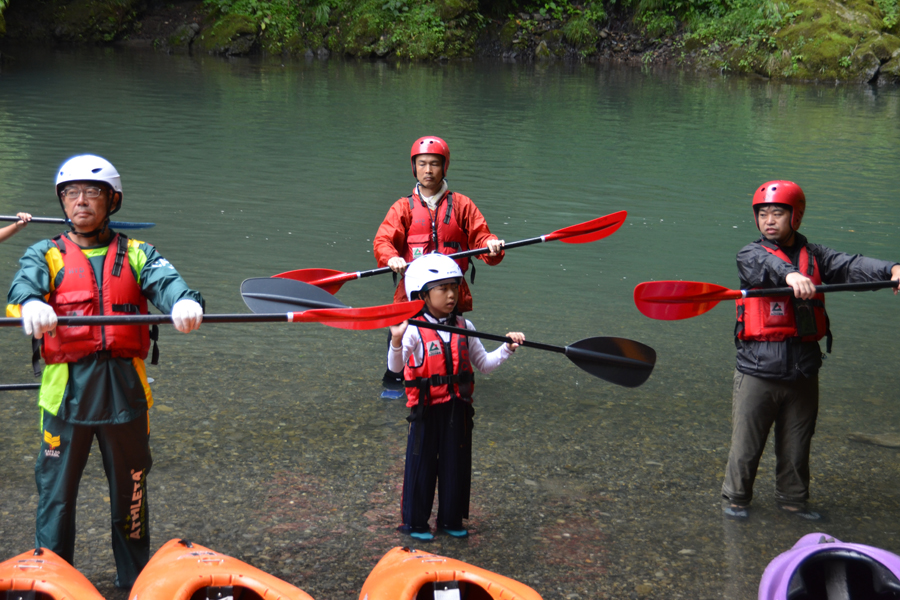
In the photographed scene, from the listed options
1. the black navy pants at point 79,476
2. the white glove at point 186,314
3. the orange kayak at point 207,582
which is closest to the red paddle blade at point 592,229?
the white glove at point 186,314

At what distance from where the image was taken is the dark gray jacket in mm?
3631

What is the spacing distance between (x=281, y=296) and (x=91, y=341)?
3.95 feet

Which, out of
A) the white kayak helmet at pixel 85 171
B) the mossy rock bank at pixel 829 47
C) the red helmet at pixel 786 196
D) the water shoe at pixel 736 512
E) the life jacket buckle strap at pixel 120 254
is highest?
the mossy rock bank at pixel 829 47

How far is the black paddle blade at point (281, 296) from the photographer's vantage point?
12.8 ft

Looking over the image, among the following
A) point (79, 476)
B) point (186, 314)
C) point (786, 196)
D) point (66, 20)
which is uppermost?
point (66, 20)

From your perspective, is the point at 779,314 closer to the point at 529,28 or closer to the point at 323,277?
the point at 323,277

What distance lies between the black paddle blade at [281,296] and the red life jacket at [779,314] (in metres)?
1.86

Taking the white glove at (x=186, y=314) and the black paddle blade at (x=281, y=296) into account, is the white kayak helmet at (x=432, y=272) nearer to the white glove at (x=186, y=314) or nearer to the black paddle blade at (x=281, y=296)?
the black paddle blade at (x=281, y=296)

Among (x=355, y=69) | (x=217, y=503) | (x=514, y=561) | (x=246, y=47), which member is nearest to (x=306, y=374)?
(x=217, y=503)

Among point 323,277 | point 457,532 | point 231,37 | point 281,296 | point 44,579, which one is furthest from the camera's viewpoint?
point 231,37

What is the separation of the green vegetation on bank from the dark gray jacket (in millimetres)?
25050

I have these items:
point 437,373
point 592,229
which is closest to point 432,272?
point 437,373

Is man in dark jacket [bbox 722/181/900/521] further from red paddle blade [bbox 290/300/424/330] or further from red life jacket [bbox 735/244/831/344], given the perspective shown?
red paddle blade [bbox 290/300/424/330]

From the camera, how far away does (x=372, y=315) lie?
339 centimetres
